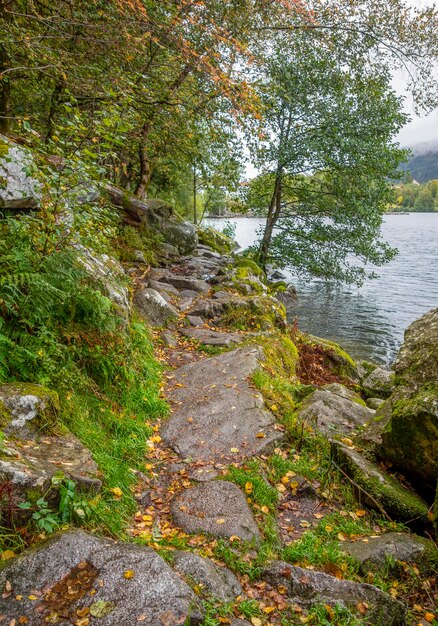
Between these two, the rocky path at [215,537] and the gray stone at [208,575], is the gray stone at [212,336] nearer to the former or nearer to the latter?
the rocky path at [215,537]

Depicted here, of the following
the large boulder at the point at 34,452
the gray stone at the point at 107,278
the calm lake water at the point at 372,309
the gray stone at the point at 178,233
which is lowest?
the calm lake water at the point at 372,309

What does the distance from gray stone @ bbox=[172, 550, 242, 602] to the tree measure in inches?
573

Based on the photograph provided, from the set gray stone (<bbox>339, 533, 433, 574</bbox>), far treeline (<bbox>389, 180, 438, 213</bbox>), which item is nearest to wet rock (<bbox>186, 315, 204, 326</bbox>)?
gray stone (<bbox>339, 533, 433, 574</bbox>)

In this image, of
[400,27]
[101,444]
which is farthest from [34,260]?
[400,27]

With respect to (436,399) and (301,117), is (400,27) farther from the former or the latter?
(436,399)

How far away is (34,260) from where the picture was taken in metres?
4.95

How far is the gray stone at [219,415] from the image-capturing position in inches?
216

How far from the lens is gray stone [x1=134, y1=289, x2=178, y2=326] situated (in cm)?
976

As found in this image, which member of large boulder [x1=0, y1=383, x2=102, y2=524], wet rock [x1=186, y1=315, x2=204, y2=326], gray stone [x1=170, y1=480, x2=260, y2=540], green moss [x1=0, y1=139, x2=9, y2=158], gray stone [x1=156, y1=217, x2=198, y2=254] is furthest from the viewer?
gray stone [x1=156, y1=217, x2=198, y2=254]

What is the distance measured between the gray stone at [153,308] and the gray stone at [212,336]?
0.59 metres

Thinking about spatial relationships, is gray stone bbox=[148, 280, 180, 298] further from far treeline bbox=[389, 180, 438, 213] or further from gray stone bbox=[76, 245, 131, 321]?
far treeline bbox=[389, 180, 438, 213]

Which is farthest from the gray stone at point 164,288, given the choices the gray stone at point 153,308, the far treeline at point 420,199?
the far treeline at point 420,199

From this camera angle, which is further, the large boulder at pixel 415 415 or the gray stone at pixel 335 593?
the large boulder at pixel 415 415

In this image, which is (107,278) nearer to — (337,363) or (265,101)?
(337,363)
